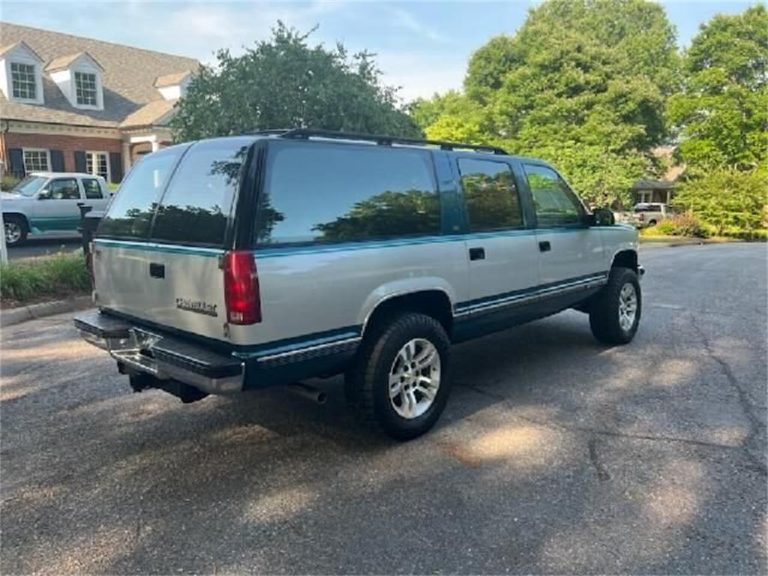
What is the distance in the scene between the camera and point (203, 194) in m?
3.53

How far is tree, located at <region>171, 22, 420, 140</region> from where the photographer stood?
11.5 m

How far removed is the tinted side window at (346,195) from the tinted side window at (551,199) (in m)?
1.34

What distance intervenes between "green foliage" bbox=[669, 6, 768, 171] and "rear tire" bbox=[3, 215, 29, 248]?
33440 mm

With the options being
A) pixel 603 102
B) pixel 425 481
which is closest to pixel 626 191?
pixel 603 102

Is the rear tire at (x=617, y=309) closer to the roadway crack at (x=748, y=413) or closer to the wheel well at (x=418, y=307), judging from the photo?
the roadway crack at (x=748, y=413)

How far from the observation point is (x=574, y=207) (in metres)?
5.65

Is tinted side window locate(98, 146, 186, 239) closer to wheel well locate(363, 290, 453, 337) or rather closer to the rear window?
wheel well locate(363, 290, 453, 337)

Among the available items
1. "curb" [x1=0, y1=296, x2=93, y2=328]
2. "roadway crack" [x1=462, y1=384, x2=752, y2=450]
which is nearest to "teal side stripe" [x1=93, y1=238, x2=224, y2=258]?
"roadway crack" [x1=462, y1=384, x2=752, y2=450]

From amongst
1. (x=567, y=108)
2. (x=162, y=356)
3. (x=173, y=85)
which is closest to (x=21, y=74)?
(x=173, y=85)

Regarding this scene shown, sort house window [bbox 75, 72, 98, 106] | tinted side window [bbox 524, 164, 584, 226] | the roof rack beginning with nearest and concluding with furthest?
the roof rack → tinted side window [bbox 524, 164, 584, 226] → house window [bbox 75, 72, 98, 106]

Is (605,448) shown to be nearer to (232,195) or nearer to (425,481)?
(425,481)

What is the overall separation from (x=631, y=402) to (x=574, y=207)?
1917mm

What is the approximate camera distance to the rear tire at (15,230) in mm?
13551

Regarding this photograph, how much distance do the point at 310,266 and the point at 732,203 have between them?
3128 centimetres
